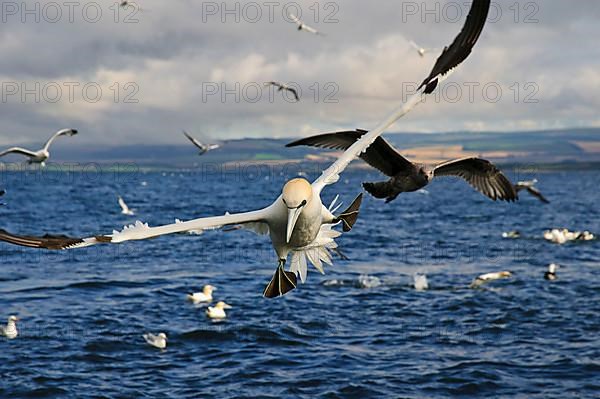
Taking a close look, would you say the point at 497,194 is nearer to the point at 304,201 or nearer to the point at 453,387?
the point at 453,387

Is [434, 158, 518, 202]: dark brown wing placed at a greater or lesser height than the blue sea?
greater

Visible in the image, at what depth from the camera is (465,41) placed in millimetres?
11086

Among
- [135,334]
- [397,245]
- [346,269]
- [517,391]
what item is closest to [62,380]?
[135,334]

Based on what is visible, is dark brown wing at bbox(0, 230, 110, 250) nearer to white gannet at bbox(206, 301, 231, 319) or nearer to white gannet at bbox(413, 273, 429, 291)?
white gannet at bbox(206, 301, 231, 319)

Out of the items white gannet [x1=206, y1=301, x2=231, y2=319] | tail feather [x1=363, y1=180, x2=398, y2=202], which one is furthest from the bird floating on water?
tail feather [x1=363, y1=180, x2=398, y2=202]

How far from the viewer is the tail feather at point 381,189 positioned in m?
13.1

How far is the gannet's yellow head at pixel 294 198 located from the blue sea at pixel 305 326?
10351 millimetres

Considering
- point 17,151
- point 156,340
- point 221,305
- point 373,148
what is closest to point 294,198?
point 373,148

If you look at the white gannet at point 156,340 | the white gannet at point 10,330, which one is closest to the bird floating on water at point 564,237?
the white gannet at point 156,340

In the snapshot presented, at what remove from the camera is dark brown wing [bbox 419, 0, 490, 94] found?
35.9ft

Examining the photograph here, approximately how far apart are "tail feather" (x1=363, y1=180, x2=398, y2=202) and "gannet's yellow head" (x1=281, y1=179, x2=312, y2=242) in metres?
3.97

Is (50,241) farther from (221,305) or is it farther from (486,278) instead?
(486,278)

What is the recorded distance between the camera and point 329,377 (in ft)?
64.6

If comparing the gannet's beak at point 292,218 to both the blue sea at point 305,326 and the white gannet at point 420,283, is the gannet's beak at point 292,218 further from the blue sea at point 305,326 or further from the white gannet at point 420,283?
the white gannet at point 420,283
